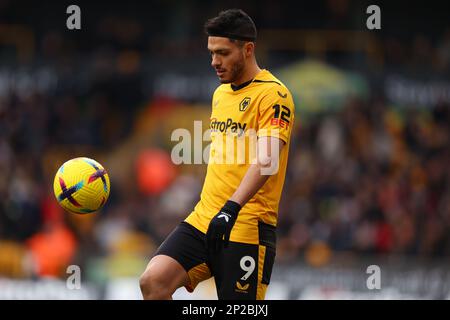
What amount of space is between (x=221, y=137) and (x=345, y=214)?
27.8ft

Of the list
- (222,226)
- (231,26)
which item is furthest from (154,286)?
(231,26)

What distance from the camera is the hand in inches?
258

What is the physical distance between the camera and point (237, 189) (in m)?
6.80

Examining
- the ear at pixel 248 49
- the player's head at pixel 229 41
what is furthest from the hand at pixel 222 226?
the ear at pixel 248 49

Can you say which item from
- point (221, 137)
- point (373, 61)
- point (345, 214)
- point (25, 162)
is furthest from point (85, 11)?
point (221, 137)

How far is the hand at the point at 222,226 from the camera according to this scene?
6.56 meters

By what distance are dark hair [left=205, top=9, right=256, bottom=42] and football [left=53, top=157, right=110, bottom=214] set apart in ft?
4.84

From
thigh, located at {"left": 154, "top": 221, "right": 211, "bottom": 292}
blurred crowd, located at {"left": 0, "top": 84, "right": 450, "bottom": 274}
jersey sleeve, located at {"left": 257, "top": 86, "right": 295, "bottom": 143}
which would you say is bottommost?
blurred crowd, located at {"left": 0, "top": 84, "right": 450, "bottom": 274}

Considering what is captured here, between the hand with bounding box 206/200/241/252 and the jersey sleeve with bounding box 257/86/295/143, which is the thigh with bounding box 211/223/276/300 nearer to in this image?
the hand with bounding box 206/200/241/252

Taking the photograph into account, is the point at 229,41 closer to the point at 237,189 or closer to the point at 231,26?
the point at 231,26

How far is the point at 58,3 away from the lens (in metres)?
19.9

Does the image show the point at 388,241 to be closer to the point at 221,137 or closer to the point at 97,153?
the point at 97,153

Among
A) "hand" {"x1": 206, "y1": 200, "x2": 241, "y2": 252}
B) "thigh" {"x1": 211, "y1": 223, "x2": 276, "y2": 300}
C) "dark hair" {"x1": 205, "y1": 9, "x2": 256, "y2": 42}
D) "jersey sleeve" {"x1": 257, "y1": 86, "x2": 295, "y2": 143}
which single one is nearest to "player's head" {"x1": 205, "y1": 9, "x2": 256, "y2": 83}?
"dark hair" {"x1": 205, "y1": 9, "x2": 256, "y2": 42}
